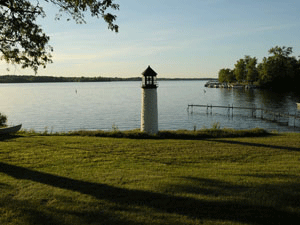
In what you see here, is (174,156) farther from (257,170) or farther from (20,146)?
(20,146)

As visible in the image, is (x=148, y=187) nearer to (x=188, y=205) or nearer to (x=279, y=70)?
Result: (x=188, y=205)

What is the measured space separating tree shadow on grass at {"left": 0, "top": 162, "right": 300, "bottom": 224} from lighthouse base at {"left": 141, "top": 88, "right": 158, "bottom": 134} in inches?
563

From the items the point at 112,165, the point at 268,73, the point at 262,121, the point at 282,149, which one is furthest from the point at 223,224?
the point at 268,73

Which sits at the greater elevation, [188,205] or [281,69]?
[281,69]

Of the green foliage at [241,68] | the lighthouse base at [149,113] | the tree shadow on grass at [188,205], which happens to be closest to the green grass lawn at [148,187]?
the tree shadow on grass at [188,205]

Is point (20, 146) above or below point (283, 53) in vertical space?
below

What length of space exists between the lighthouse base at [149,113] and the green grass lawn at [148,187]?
894cm

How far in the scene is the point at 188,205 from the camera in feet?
22.6

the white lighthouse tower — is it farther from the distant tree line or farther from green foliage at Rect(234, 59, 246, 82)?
green foliage at Rect(234, 59, 246, 82)

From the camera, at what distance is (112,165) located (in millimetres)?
11031

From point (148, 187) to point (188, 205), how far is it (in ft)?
5.19

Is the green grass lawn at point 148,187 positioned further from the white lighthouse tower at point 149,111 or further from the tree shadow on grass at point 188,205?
the white lighthouse tower at point 149,111

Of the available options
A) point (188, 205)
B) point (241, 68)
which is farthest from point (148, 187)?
point (241, 68)

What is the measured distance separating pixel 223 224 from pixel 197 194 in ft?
5.41
